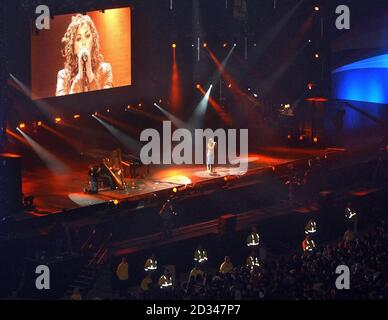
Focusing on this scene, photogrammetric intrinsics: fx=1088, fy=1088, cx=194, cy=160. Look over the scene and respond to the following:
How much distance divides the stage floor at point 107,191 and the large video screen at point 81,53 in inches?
99.3

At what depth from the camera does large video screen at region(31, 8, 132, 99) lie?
31969 millimetres

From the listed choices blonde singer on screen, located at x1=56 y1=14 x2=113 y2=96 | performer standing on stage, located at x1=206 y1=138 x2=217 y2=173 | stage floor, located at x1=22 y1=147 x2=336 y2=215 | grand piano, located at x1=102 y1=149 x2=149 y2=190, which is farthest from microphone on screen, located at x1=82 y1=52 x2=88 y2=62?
performer standing on stage, located at x1=206 y1=138 x2=217 y2=173

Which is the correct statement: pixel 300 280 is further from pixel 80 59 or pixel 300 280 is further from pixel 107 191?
pixel 80 59

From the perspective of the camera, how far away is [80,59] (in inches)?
1302

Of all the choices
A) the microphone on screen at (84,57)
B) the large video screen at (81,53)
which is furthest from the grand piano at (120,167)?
the microphone on screen at (84,57)

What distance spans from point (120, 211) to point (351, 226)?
279 inches

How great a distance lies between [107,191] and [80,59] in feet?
17.0

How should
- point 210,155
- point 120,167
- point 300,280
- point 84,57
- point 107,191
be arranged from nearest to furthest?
point 300,280 → point 107,191 → point 120,167 → point 210,155 → point 84,57

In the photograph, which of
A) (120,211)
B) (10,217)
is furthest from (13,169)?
(120,211)

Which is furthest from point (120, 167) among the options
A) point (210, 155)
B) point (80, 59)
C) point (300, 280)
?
point (300, 280)

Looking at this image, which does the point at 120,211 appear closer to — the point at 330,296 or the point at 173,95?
the point at 330,296

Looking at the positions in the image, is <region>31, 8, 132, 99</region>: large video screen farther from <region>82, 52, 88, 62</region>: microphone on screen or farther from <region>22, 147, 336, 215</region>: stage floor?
<region>22, 147, 336, 215</region>: stage floor

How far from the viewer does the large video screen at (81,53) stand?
3197 centimetres

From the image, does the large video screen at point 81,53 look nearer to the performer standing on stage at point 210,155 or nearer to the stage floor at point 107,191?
the stage floor at point 107,191
